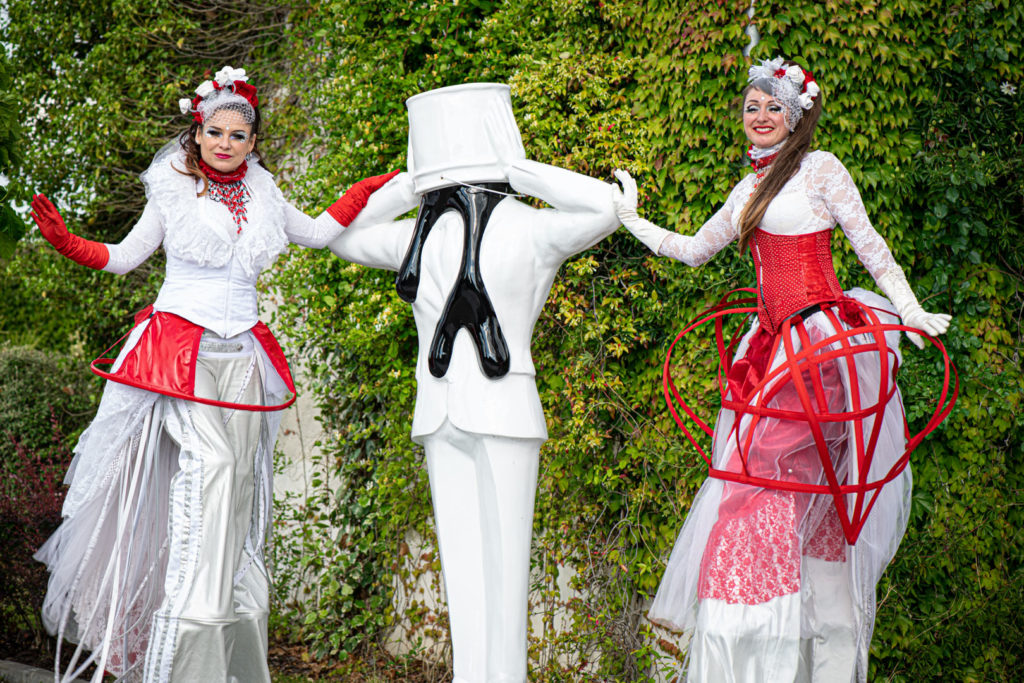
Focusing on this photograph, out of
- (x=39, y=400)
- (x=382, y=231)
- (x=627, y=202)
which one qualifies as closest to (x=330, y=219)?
(x=382, y=231)

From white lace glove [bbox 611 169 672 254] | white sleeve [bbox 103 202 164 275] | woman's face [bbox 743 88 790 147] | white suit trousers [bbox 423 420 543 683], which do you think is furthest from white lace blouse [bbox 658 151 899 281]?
white sleeve [bbox 103 202 164 275]

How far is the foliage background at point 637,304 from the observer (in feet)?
13.8

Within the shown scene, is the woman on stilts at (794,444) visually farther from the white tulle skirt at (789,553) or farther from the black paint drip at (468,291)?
the black paint drip at (468,291)

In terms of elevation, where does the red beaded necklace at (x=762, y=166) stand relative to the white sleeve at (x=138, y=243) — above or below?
above

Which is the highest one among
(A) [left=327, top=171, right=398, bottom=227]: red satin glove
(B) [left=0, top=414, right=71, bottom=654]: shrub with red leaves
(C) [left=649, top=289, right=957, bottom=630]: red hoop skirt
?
(A) [left=327, top=171, right=398, bottom=227]: red satin glove

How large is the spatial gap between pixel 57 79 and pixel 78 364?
6.66 feet

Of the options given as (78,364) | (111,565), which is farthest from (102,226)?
(111,565)

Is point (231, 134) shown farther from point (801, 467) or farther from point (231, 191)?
point (801, 467)

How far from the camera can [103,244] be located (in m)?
3.56

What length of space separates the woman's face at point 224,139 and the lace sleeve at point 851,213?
1.98m

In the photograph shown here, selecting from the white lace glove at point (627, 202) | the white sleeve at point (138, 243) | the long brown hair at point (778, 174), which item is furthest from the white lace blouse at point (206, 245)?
the long brown hair at point (778, 174)

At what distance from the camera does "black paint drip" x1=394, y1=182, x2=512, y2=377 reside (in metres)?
3.25

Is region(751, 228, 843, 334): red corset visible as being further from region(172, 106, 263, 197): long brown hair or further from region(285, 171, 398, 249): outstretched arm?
region(172, 106, 263, 197): long brown hair

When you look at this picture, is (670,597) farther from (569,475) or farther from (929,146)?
(929,146)
